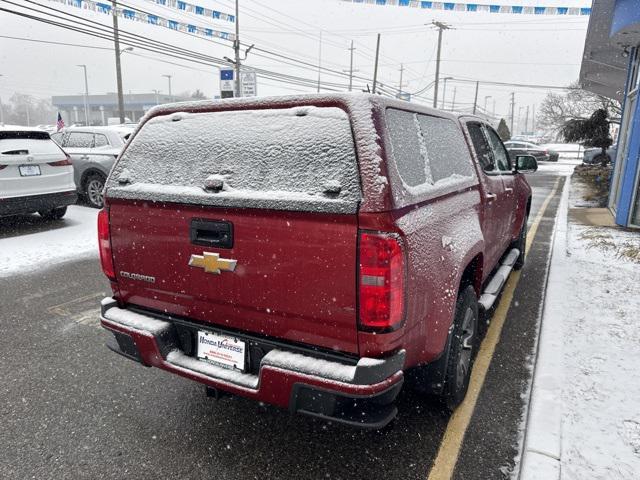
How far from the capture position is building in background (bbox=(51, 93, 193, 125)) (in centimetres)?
8550

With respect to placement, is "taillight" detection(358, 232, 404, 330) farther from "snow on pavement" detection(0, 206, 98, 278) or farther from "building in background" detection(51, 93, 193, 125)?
"building in background" detection(51, 93, 193, 125)

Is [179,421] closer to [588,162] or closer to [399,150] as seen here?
[399,150]

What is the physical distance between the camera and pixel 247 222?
216cm

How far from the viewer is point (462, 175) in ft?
10.3

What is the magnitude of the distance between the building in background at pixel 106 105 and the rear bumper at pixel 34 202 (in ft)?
262

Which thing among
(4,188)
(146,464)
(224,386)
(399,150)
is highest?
(399,150)

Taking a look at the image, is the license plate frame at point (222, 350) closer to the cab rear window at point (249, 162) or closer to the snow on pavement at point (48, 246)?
the cab rear window at point (249, 162)

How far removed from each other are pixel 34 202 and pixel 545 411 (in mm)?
7846

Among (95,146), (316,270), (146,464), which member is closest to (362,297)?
(316,270)

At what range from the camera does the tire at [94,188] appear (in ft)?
31.6

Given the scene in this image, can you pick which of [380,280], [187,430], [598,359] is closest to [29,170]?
[187,430]

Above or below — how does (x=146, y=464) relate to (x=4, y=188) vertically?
below

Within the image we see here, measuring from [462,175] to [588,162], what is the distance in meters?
29.1

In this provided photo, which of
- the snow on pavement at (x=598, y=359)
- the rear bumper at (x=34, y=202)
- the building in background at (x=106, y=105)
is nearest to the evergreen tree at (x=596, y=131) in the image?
the snow on pavement at (x=598, y=359)
